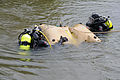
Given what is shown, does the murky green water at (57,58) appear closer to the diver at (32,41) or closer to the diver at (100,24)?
the diver at (32,41)

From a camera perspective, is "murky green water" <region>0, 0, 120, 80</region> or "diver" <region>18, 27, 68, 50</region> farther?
"diver" <region>18, 27, 68, 50</region>

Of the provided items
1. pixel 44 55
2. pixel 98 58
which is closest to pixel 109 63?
pixel 98 58

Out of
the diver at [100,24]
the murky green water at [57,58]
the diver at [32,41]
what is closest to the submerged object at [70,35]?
the murky green water at [57,58]

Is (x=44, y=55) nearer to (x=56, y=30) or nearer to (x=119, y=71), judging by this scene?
(x=56, y=30)

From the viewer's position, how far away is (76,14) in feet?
34.1

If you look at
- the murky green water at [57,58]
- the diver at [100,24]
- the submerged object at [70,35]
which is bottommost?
the murky green water at [57,58]

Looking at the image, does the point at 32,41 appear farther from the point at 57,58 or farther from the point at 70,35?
the point at 70,35

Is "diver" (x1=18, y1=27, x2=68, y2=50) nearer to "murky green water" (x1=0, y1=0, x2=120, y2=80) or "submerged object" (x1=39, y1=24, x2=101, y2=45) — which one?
"murky green water" (x1=0, y1=0, x2=120, y2=80)

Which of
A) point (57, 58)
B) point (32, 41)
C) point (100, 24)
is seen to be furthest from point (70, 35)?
point (100, 24)

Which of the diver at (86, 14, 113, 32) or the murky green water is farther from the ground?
the diver at (86, 14, 113, 32)

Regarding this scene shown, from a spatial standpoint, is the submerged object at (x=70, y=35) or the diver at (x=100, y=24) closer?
the submerged object at (x=70, y=35)

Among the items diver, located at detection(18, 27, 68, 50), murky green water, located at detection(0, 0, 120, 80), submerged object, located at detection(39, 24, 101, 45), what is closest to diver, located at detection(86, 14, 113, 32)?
murky green water, located at detection(0, 0, 120, 80)

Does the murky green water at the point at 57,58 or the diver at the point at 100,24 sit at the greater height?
the diver at the point at 100,24

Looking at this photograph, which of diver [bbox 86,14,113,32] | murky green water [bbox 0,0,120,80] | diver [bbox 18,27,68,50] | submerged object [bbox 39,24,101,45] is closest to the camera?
murky green water [bbox 0,0,120,80]
